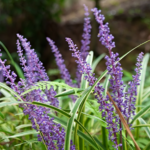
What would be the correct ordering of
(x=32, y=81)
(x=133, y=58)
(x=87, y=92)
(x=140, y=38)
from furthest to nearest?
(x=140, y=38) → (x=133, y=58) → (x=32, y=81) → (x=87, y=92)

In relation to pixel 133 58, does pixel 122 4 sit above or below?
above

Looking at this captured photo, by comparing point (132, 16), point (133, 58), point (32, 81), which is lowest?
point (32, 81)

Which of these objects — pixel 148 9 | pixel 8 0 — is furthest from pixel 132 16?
pixel 8 0

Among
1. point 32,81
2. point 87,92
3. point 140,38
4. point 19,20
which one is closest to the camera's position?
point 87,92

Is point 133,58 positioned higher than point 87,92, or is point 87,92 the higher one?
point 133,58

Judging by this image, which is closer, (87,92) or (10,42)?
(87,92)

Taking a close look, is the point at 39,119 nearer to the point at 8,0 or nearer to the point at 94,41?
the point at 94,41

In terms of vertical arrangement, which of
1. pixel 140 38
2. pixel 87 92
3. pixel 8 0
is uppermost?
pixel 8 0

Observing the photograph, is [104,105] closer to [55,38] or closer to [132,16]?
[132,16]

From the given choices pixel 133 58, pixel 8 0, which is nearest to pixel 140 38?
pixel 133 58
